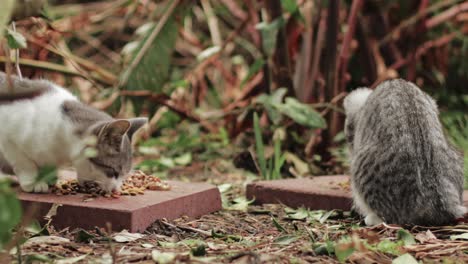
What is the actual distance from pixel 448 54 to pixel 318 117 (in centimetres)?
238

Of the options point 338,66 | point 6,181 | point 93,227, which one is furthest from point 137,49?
point 6,181

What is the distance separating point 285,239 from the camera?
2463mm

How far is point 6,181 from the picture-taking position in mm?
1450

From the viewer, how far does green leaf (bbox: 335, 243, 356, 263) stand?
198cm

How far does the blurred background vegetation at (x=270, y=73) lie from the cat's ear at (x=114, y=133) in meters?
0.94

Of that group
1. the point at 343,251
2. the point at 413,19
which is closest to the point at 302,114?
the point at 413,19

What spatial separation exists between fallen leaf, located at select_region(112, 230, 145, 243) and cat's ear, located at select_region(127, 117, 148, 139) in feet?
1.94

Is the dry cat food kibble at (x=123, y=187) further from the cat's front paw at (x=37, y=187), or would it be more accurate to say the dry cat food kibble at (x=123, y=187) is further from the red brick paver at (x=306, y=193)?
the red brick paver at (x=306, y=193)

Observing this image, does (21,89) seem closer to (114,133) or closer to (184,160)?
(114,133)

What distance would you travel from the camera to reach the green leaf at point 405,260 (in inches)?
83.0

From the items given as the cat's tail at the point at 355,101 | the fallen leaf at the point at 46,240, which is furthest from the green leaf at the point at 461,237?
the fallen leaf at the point at 46,240

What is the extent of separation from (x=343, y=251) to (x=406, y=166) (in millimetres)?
780

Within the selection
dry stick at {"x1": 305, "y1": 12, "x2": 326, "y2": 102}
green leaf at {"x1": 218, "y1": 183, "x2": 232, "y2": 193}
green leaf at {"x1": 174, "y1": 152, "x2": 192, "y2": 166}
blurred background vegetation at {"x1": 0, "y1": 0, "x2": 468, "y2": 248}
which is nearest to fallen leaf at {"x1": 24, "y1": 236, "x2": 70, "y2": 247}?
blurred background vegetation at {"x1": 0, "y1": 0, "x2": 468, "y2": 248}

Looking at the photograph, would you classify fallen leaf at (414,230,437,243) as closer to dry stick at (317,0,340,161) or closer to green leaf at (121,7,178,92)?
dry stick at (317,0,340,161)
